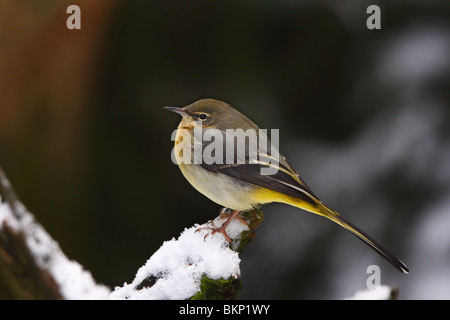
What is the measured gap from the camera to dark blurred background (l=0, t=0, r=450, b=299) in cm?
521

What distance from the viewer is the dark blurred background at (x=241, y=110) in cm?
521

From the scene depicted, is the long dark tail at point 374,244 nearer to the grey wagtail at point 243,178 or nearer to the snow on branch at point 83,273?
the grey wagtail at point 243,178

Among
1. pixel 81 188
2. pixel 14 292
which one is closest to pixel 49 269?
pixel 14 292

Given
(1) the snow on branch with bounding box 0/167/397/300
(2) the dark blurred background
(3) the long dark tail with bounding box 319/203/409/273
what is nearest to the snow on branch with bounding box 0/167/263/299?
(1) the snow on branch with bounding box 0/167/397/300

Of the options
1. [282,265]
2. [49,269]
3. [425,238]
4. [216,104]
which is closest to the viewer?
[49,269]

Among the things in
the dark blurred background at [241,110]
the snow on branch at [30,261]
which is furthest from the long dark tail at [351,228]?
the dark blurred background at [241,110]

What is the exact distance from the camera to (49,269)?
2541 millimetres

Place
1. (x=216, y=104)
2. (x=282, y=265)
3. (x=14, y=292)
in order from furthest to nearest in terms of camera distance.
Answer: (x=282, y=265) < (x=216, y=104) < (x=14, y=292)

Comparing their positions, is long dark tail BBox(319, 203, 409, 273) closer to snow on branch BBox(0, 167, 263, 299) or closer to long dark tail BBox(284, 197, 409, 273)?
long dark tail BBox(284, 197, 409, 273)

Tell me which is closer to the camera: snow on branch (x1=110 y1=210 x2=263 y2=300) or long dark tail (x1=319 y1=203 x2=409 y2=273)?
snow on branch (x1=110 y1=210 x2=263 y2=300)

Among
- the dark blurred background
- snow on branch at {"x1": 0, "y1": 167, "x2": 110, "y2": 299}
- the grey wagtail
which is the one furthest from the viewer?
the dark blurred background

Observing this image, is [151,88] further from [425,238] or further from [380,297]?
[380,297]

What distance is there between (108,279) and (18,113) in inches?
71.0

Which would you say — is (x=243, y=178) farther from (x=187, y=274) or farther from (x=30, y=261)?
(x=30, y=261)
